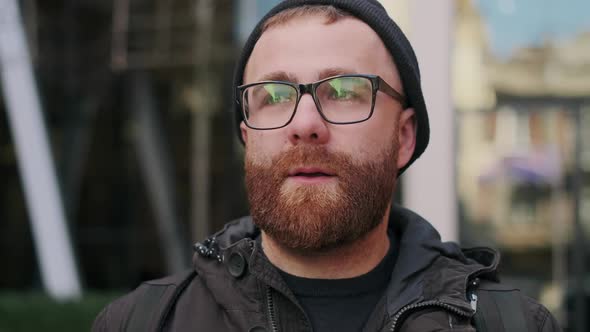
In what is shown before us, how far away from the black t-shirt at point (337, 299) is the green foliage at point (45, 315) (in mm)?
5738

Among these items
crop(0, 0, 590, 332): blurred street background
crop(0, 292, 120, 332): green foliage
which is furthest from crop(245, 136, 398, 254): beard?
crop(0, 292, 120, 332): green foliage

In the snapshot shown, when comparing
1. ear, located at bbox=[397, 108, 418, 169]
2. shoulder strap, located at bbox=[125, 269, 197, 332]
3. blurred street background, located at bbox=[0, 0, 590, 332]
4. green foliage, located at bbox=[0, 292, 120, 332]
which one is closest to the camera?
shoulder strap, located at bbox=[125, 269, 197, 332]

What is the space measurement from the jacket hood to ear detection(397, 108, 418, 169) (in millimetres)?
186

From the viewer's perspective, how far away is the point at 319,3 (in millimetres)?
1899

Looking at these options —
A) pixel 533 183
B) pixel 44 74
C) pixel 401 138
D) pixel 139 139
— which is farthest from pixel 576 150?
pixel 44 74

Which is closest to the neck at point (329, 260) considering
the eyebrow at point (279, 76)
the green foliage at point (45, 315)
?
the eyebrow at point (279, 76)

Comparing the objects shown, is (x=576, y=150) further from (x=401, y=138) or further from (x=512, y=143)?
(x=401, y=138)

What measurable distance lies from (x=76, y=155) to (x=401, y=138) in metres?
12.2

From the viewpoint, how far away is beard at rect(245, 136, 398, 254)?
172cm

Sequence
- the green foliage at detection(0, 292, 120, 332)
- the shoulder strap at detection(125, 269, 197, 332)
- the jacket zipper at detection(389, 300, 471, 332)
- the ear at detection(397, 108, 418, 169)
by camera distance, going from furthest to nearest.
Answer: the green foliage at detection(0, 292, 120, 332) → the ear at detection(397, 108, 418, 169) → the shoulder strap at detection(125, 269, 197, 332) → the jacket zipper at detection(389, 300, 471, 332)

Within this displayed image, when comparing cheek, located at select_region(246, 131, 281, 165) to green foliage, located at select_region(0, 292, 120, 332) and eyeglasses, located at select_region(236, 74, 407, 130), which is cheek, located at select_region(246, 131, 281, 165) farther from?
green foliage, located at select_region(0, 292, 120, 332)

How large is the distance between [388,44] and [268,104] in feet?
1.09

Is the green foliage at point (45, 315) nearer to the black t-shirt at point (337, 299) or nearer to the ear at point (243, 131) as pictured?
the ear at point (243, 131)

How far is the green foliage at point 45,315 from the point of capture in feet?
23.4
